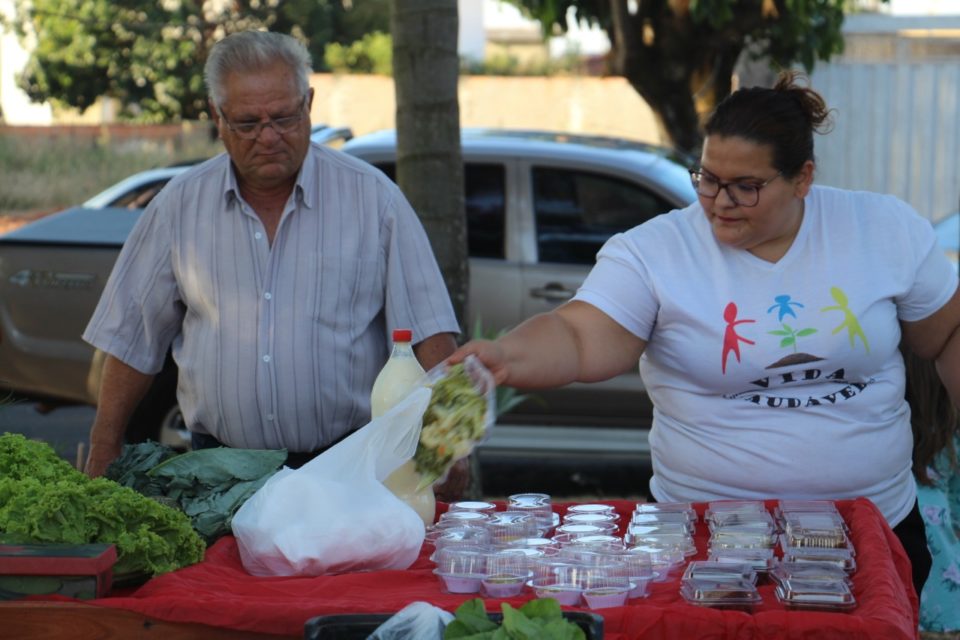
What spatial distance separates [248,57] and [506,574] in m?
1.67

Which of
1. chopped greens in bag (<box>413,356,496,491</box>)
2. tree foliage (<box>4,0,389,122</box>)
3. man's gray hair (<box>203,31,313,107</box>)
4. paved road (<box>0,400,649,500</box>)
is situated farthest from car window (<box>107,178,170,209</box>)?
tree foliage (<box>4,0,389,122</box>)

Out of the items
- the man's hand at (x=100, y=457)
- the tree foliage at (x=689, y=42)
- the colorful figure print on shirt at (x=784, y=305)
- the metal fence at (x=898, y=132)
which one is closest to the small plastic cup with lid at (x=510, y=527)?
the colorful figure print on shirt at (x=784, y=305)

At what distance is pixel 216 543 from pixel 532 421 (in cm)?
481

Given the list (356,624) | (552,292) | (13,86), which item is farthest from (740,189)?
(13,86)

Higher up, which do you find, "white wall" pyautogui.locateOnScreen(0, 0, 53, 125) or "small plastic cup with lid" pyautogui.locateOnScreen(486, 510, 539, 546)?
"small plastic cup with lid" pyautogui.locateOnScreen(486, 510, 539, 546)

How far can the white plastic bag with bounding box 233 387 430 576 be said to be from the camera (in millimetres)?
2867

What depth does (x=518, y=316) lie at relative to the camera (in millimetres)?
7664

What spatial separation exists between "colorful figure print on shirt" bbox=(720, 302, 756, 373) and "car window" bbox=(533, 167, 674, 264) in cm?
436

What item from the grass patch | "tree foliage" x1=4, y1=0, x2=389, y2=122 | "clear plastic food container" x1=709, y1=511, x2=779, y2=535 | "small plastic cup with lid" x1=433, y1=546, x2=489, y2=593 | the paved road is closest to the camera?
"small plastic cup with lid" x1=433, y1=546, x2=489, y2=593

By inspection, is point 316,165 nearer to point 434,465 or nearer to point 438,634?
point 434,465

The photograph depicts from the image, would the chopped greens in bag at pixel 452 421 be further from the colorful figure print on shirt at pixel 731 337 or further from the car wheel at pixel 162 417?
the car wheel at pixel 162 417

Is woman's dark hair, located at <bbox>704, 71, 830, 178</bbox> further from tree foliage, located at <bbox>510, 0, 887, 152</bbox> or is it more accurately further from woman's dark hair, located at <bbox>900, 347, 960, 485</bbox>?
tree foliage, located at <bbox>510, 0, 887, 152</bbox>

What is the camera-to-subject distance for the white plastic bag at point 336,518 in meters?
2.87

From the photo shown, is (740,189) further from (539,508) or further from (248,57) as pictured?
(248,57)
